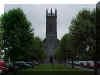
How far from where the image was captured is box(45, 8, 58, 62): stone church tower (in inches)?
698

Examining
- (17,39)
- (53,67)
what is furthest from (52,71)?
(17,39)

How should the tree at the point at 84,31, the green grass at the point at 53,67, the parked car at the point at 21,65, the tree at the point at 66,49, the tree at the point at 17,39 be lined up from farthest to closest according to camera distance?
the tree at the point at 17,39
the tree at the point at 84,31
the parked car at the point at 21,65
the tree at the point at 66,49
the green grass at the point at 53,67

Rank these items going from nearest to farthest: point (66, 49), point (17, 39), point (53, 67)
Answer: point (53, 67)
point (66, 49)
point (17, 39)

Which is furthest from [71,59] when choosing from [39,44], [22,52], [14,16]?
[14,16]

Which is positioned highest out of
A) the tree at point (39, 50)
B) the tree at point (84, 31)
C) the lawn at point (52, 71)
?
the tree at point (84, 31)

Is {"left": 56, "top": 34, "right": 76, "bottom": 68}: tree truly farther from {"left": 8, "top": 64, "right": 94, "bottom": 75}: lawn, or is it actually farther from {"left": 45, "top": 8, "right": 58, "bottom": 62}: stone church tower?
{"left": 8, "top": 64, "right": 94, "bottom": 75}: lawn

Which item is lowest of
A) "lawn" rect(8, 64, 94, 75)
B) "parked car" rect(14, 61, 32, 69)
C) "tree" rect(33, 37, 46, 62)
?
"lawn" rect(8, 64, 94, 75)

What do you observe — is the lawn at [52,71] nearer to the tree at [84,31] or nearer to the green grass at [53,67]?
the green grass at [53,67]

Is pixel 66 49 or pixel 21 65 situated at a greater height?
pixel 66 49


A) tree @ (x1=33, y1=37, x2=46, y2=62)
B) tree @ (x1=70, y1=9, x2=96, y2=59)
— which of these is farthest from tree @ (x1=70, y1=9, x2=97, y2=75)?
tree @ (x1=33, y1=37, x2=46, y2=62)

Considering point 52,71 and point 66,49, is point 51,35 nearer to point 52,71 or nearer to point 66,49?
point 66,49

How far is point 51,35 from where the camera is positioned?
1802 centimetres

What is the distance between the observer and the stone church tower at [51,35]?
1772cm

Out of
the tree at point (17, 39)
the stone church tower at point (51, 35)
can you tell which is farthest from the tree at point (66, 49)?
the tree at point (17, 39)
